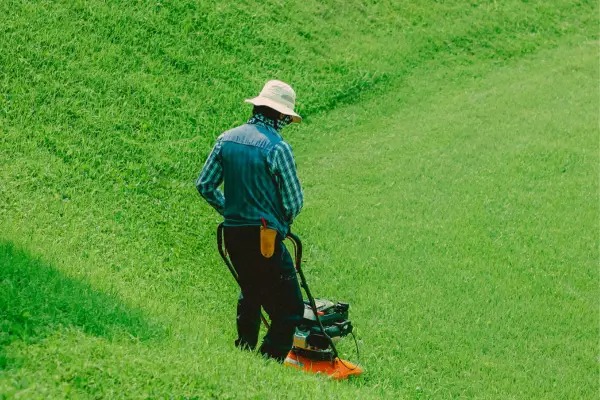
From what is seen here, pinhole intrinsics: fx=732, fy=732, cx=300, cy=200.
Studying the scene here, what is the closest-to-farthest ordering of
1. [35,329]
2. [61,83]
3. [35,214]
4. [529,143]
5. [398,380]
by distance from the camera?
[35,329] < [398,380] < [35,214] < [61,83] < [529,143]

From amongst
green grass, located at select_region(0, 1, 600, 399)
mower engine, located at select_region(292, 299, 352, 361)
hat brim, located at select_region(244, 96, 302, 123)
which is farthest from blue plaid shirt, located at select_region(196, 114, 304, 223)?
green grass, located at select_region(0, 1, 600, 399)

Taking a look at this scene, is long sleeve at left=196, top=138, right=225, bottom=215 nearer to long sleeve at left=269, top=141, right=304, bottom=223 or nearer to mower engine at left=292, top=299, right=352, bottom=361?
long sleeve at left=269, top=141, right=304, bottom=223

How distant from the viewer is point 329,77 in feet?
49.7

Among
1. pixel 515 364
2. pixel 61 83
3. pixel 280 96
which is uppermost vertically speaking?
pixel 280 96

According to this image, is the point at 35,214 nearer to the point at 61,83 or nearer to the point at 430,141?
the point at 61,83

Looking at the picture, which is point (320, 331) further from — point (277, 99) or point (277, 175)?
point (277, 99)

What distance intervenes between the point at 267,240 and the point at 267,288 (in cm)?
49

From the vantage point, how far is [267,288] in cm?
618

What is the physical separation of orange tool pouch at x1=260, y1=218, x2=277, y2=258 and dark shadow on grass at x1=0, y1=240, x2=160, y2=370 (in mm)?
1125

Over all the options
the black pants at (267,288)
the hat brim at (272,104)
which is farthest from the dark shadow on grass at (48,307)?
the hat brim at (272,104)

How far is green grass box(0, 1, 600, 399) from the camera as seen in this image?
5859mm

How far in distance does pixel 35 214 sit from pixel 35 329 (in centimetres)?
335

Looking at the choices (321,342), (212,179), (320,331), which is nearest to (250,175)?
(212,179)

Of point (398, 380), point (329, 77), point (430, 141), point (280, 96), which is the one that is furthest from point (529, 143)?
point (280, 96)
